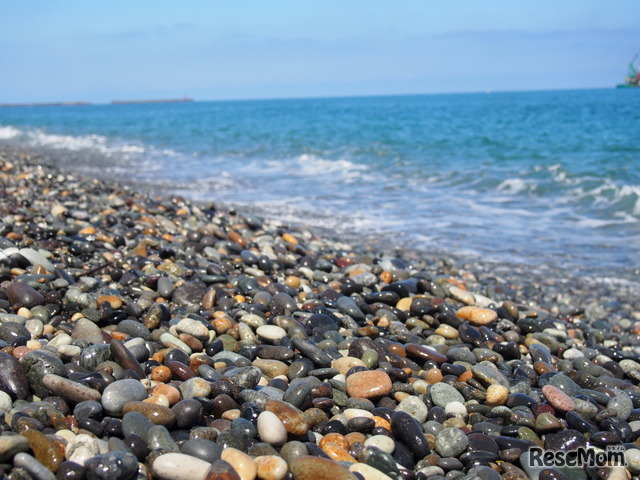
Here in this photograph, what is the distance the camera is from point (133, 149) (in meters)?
24.5

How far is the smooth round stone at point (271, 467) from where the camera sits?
242cm

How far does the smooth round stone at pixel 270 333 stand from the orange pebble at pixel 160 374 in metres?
0.90

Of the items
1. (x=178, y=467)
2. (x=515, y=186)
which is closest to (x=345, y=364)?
(x=178, y=467)

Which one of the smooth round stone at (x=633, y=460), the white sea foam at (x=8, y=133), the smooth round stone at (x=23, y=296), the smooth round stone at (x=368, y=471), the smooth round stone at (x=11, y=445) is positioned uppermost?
the white sea foam at (x=8, y=133)

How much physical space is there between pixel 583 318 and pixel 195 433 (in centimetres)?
481

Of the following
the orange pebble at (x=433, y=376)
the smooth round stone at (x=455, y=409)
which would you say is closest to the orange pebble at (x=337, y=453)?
the smooth round stone at (x=455, y=409)

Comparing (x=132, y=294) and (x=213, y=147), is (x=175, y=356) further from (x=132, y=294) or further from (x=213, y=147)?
(x=213, y=147)

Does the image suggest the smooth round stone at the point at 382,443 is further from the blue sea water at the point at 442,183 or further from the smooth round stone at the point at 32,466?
the blue sea water at the point at 442,183

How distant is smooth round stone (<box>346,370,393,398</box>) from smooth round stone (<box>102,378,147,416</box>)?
47.7 inches

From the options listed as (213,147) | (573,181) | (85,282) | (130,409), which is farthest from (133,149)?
(130,409)

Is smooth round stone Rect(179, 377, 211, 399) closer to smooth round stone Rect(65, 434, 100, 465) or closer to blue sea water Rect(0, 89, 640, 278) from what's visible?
smooth round stone Rect(65, 434, 100, 465)

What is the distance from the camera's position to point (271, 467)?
2.44 m

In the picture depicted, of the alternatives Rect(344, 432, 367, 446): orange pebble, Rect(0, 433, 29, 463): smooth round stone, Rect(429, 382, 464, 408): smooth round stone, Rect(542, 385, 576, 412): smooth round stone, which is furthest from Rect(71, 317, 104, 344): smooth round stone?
Rect(542, 385, 576, 412): smooth round stone

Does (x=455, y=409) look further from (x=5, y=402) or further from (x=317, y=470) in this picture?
(x=5, y=402)
